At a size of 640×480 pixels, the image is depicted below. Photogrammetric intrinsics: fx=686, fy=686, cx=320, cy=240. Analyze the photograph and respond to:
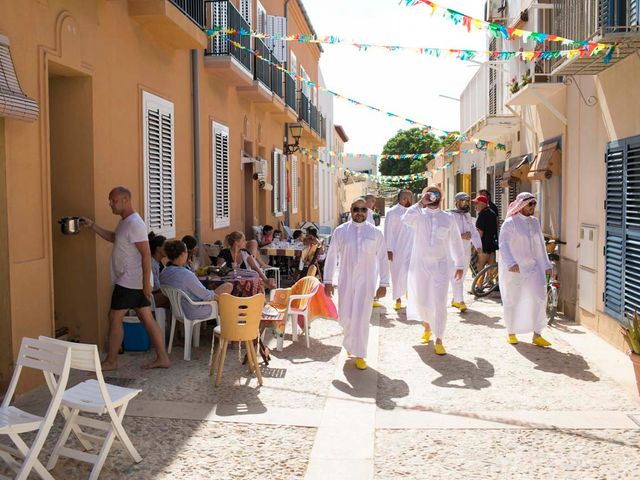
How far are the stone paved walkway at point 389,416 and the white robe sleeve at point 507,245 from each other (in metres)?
0.98

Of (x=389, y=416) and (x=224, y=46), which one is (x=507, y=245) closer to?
(x=389, y=416)

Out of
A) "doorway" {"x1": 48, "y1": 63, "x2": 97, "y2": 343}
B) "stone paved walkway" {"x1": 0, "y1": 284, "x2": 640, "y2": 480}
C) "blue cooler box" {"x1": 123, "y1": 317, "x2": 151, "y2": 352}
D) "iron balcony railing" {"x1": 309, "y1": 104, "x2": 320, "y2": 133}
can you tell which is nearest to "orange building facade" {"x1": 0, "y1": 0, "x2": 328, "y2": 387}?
"doorway" {"x1": 48, "y1": 63, "x2": 97, "y2": 343}

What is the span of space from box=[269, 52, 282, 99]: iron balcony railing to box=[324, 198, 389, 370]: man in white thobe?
8.54 m

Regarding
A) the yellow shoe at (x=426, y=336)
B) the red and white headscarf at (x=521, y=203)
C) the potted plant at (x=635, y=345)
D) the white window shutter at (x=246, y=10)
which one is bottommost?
the yellow shoe at (x=426, y=336)

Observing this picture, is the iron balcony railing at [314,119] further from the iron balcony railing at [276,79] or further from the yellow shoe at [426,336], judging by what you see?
the yellow shoe at [426,336]

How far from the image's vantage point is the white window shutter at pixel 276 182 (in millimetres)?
16844

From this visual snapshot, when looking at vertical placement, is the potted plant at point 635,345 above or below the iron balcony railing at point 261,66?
below

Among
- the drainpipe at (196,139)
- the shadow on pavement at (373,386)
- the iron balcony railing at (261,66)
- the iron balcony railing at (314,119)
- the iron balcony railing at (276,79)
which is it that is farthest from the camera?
the iron balcony railing at (314,119)

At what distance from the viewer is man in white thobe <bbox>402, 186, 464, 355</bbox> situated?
7.68m

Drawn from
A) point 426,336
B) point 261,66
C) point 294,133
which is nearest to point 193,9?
point 261,66

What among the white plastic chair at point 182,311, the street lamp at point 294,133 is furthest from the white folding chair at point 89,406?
the street lamp at point 294,133

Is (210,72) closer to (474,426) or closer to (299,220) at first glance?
(474,426)

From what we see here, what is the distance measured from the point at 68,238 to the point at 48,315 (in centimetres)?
123

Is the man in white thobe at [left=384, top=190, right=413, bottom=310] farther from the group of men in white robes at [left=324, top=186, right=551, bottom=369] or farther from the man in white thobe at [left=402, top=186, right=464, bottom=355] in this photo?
the man in white thobe at [left=402, top=186, right=464, bottom=355]
